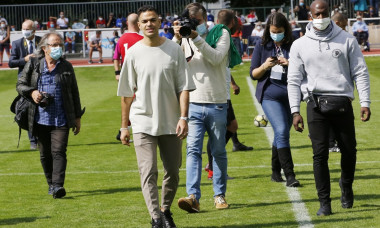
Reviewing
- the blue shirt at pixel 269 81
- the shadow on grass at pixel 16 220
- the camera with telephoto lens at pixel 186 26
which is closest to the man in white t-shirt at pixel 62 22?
the blue shirt at pixel 269 81

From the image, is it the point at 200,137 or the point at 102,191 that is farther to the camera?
the point at 102,191

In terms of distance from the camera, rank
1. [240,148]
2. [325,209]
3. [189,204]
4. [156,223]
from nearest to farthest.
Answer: [156,223] < [325,209] < [189,204] < [240,148]

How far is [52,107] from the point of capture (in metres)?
9.44

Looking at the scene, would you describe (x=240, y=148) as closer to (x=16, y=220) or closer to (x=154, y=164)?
(x=16, y=220)

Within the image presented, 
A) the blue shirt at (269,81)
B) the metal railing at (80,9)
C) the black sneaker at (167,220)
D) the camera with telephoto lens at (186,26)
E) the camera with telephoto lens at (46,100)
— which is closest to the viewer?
the black sneaker at (167,220)

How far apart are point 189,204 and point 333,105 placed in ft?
5.32

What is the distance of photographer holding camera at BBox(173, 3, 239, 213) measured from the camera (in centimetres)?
812

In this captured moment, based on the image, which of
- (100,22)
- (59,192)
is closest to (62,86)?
(59,192)

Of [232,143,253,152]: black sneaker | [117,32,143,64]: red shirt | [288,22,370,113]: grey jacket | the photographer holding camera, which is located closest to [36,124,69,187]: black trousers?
the photographer holding camera

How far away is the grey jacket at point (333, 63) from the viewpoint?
7570mm

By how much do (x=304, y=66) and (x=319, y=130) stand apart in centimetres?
59

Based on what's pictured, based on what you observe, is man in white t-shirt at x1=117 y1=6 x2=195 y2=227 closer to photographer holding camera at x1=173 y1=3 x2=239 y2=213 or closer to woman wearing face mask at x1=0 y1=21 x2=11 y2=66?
photographer holding camera at x1=173 y1=3 x2=239 y2=213

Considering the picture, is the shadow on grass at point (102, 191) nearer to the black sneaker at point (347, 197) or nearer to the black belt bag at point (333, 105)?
the black sneaker at point (347, 197)

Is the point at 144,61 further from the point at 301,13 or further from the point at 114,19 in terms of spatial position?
the point at 114,19
